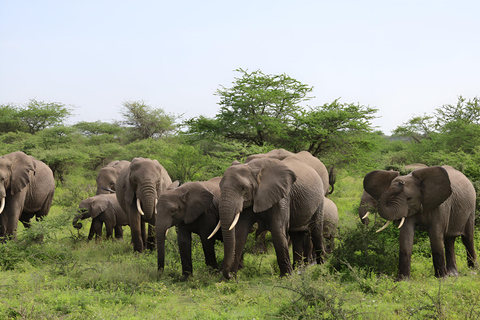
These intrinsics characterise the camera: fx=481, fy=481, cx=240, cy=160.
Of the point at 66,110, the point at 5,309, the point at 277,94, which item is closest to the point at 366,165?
the point at 277,94

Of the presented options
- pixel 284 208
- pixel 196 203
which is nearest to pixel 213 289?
pixel 196 203

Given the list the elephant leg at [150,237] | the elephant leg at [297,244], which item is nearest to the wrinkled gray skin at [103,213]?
the elephant leg at [150,237]

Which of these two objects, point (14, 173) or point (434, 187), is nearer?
point (434, 187)

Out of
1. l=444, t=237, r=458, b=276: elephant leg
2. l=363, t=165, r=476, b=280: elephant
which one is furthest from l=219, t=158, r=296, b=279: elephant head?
l=444, t=237, r=458, b=276: elephant leg

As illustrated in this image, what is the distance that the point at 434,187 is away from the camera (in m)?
7.12

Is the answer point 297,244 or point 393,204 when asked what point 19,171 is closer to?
point 297,244

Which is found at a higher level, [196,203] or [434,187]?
[434,187]

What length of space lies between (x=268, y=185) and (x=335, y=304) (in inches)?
84.3

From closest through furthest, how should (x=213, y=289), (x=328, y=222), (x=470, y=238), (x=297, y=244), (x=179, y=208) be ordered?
1. (x=213, y=289)
2. (x=179, y=208)
3. (x=470, y=238)
4. (x=297, y=244)
5. (x=328, y=222)

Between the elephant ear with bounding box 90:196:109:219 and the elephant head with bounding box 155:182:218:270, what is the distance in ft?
13.3

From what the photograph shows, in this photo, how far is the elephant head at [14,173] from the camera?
9430 mm

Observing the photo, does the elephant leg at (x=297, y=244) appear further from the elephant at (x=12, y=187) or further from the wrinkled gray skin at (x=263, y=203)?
the elephant at (x=12, y=187)

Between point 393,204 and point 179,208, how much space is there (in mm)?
3217

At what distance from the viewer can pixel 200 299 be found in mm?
6508
